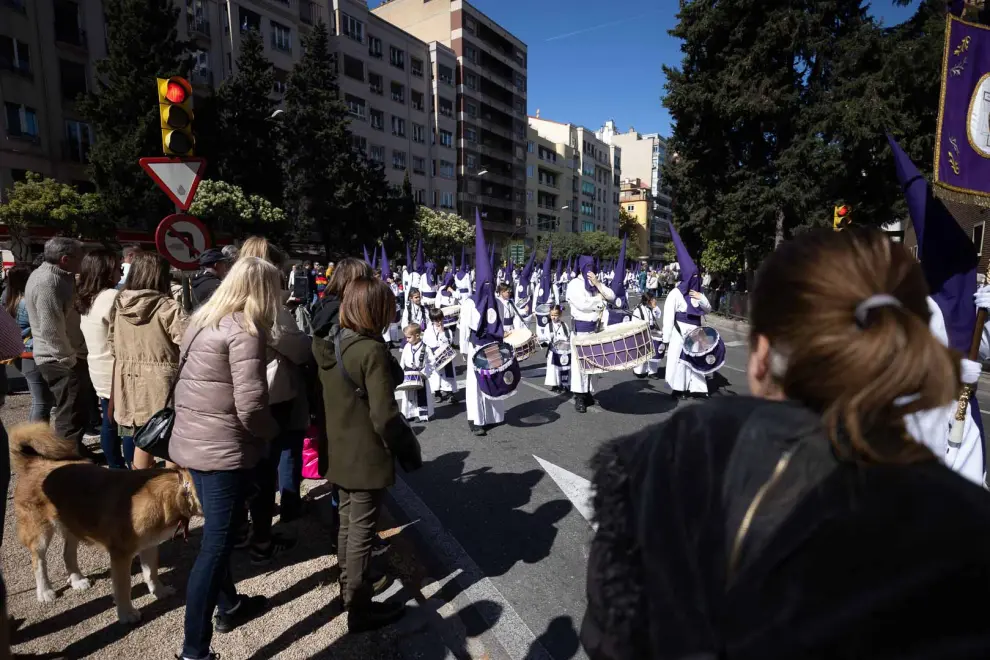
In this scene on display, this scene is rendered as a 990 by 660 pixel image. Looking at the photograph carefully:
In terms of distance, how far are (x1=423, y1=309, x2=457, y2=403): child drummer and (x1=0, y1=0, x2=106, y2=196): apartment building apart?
88.6 feet

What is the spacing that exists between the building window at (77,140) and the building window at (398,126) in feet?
81.4

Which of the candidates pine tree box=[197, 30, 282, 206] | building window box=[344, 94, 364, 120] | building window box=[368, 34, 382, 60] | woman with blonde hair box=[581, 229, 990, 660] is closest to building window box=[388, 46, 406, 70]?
building window box=[368, 34, 382, 60]

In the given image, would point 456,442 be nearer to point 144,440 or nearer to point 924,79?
point 144,440

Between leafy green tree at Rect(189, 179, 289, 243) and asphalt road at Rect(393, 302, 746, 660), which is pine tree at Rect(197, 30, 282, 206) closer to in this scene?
leafy green tree at Rect(189, 179, 289, 243)

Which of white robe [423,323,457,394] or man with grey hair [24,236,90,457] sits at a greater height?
man with grey hair [24,236,90,457]

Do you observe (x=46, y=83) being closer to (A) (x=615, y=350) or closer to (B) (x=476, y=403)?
(B) (x=476, y=403)

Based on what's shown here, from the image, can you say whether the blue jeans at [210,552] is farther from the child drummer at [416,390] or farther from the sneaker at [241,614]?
the child drummer at [416,390]

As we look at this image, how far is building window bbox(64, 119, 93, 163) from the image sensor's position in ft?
92.2

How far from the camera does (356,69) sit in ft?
150

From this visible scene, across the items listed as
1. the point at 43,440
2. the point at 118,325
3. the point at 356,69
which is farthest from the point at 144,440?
the point at 356,69

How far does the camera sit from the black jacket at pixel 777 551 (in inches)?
31.5

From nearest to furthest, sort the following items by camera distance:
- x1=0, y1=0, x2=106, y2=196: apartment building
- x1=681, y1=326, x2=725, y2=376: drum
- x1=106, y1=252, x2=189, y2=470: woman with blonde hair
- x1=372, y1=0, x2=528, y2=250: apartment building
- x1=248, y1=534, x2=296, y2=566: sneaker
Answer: x1=106, y1=252, x2=189, y2=470: woman with blonde hair, x1=248, y1=534, x2=296, y2=566: sneaker, x1=681, y1=326, x2=725, y2=376: drum, x1=0, y1=0, x2=106, y2=196: apartment building, x1=372, y1=0, x2=528, y2=250: apartment building

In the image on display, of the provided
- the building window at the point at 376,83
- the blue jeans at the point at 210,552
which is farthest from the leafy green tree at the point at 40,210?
the building window at the point at 376,83

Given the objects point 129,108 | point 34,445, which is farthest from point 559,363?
point 129,108
